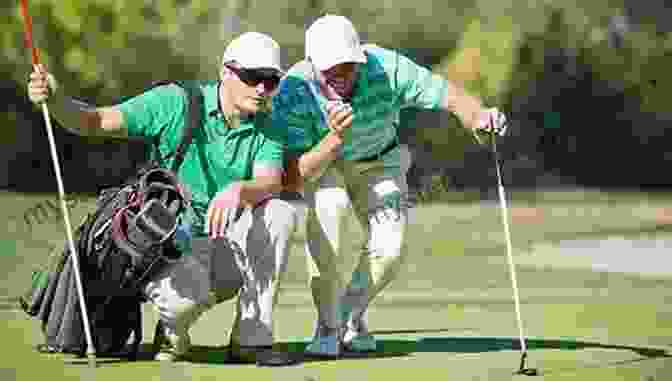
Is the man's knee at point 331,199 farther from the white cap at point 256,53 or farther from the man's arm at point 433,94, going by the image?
the white cap at point 256,53

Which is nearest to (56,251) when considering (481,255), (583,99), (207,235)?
(207,235)

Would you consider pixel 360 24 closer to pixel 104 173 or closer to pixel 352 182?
pixel 104 173

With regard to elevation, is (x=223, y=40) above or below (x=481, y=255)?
above

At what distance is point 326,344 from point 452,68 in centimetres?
3161

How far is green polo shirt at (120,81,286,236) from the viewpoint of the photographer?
7336 mm

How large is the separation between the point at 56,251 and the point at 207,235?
79 cm

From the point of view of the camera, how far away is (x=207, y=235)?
749 cm

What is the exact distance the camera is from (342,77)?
7.86 m

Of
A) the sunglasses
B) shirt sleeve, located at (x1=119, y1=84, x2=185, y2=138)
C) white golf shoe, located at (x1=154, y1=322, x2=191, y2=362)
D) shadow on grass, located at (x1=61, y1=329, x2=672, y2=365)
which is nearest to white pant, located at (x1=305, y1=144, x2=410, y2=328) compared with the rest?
shadow on grass, located at (x1=61, y1=329, x2=672, y2=365)

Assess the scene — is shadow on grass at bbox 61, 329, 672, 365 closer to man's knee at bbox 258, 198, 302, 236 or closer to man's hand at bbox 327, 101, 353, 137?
man's knee at bbox 258, 198, 302, 236

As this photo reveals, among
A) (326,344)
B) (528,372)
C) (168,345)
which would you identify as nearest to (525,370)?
(528,372)

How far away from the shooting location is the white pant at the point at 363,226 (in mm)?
8156

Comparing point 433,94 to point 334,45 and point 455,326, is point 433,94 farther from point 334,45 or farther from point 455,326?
point 455,326

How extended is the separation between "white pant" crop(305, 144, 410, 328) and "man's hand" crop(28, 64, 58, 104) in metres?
1.85
